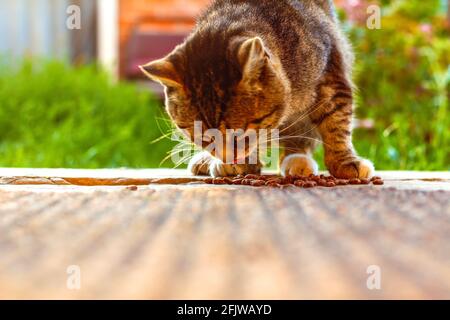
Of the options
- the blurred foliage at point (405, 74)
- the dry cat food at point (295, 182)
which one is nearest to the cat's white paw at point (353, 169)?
the dry cat food at point (295, 182)

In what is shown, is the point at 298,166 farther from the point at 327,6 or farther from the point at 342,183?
the point at 327,6

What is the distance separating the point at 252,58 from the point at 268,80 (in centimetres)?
10

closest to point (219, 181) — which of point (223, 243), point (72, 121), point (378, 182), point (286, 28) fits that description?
point (378, 182)

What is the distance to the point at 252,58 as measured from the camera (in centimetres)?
130

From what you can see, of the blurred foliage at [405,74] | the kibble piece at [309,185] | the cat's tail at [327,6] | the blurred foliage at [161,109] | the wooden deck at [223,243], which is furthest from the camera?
the blurred foliage at [405,74]

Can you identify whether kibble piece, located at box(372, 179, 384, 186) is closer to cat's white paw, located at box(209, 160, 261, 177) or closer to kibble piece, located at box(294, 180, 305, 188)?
kibble piece, located at box(294, 180, 305, 188)

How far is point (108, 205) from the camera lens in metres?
0.96

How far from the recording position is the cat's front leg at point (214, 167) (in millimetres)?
1537

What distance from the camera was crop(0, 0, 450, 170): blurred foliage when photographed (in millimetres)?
2641

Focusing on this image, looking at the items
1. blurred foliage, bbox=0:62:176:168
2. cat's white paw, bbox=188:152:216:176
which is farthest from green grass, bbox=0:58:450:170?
cat's white paw, bbox=188:152:216:176

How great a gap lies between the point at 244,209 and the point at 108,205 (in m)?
0.21

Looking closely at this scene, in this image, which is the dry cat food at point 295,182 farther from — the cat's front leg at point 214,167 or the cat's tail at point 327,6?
the cat's tail at point 327,6

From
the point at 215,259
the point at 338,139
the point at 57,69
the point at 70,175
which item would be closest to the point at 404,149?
the point at 338,139

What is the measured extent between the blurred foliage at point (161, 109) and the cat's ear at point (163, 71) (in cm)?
120
